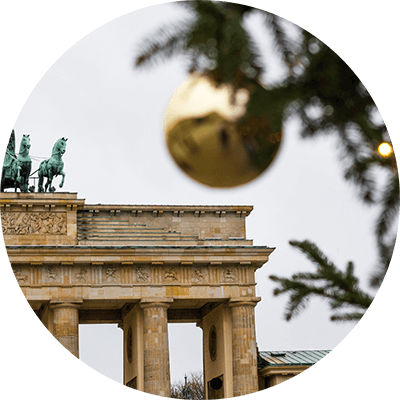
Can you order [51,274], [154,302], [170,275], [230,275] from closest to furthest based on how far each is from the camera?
[51,274], [154,302], [170,275], [230,275]

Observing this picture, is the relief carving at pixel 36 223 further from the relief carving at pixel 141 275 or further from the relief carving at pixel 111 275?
the relief carving at pixel 141 275

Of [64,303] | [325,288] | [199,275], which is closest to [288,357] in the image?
[199,275]

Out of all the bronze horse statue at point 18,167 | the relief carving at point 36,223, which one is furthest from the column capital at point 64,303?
the bronze horse statue at point 18,167

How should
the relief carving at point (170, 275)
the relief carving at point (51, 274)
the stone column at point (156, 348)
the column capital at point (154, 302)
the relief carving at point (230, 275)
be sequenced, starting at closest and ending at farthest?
the stone column at point (156, 348)
the relief carving at point (51, 274)
the column capital at point (154, 302)
the relief carving at point (170, 275)
the relief carving at point (230, 275)

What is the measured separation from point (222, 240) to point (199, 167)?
98.2 feet

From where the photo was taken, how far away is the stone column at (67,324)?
31.0 meters

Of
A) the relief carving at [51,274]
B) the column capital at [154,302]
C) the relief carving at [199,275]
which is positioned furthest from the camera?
the relief carving at [199,275]

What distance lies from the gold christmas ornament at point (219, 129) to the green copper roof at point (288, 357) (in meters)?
27.9

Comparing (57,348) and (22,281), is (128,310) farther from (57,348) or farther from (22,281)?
(57,348)

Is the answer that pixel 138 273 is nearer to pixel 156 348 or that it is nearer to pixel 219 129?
pixel 156 348

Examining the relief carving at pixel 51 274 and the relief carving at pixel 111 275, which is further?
the relief carving at pixel 111 275

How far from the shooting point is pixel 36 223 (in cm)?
3322

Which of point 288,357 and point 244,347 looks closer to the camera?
point 244,347

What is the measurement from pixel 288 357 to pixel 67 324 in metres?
10.0
